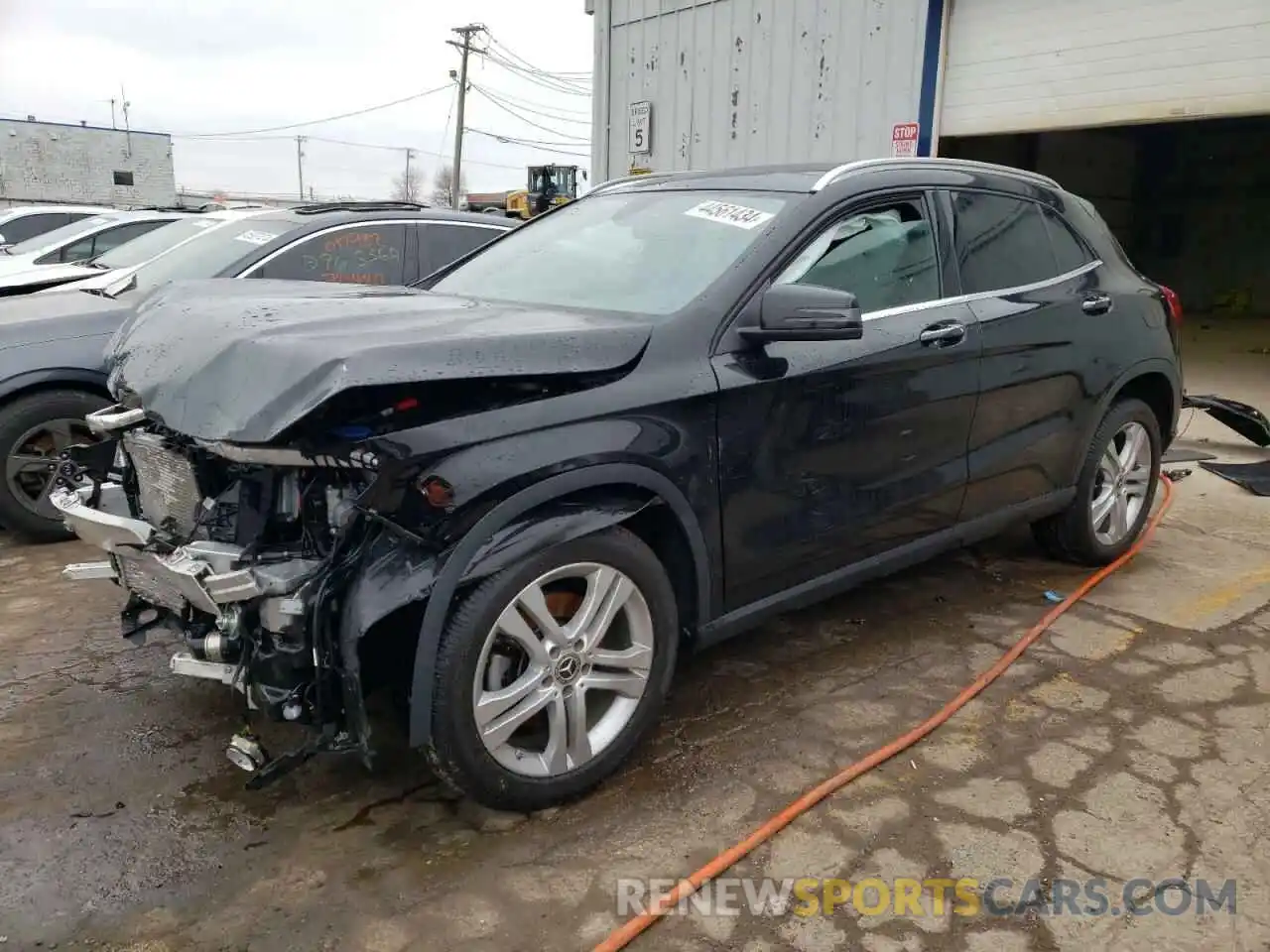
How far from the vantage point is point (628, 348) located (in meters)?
2.61

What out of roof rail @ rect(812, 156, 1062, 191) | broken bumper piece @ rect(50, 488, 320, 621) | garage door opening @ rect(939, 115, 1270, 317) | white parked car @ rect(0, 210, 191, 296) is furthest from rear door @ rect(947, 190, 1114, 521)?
garage door opening @ rect(939, 115, 1270, 317)

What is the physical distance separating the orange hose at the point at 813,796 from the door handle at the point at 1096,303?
122cm

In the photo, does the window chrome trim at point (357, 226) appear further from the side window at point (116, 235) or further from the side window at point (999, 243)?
the side window at point (116, 235)

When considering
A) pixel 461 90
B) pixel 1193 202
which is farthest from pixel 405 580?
pixel 461 90

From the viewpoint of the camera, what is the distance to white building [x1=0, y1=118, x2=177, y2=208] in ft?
133

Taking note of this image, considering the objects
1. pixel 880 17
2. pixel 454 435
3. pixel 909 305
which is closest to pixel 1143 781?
pixel 909 305

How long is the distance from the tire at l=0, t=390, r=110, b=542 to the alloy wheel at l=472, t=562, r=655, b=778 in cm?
308

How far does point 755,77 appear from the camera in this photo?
1039 cm

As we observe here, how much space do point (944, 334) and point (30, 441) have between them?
4.16 m

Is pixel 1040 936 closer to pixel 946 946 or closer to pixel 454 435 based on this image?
pixel 946 946

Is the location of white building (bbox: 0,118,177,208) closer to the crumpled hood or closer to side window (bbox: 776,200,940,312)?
the crumpled hood

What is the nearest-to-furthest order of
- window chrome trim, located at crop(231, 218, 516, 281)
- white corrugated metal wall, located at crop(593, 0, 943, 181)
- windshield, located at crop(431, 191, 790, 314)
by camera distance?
windshield, located at crop(431, 191, 790, 314), window chrome trim, located at crop(231, 218, 516, 281), white corrugated metal wall, located at crop(593, 0, 943, 181)

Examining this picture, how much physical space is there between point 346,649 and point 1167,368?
4014 millimetres

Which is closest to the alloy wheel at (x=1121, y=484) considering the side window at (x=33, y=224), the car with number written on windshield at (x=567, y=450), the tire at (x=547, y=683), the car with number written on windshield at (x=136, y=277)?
the car with number written on windshield at (x=567, y=450)
